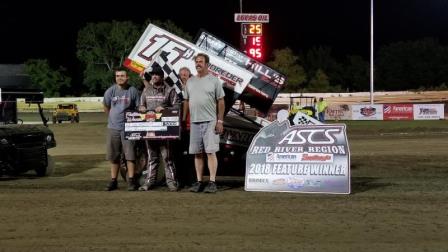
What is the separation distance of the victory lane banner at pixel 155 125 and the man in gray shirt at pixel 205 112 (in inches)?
10.4

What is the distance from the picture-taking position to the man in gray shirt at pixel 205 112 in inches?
366

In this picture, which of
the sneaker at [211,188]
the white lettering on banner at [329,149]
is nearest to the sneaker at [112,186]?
the sneaker at [211,188]

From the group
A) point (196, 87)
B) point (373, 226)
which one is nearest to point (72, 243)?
point (373, 226)

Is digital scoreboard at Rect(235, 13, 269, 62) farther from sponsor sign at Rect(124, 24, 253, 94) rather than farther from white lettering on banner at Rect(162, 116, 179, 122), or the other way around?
white lettering on banner at Rect(162, 116, 179, 122)

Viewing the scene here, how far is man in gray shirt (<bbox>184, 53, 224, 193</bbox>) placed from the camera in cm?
930

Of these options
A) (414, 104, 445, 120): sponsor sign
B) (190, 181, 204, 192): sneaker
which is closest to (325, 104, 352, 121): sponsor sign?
(414, 104, 445, 120): sponsor sign

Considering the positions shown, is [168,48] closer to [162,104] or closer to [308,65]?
[162,104]

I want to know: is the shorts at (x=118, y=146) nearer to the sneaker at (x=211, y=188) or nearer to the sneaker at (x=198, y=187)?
the sneaker at (x=198, y=187)

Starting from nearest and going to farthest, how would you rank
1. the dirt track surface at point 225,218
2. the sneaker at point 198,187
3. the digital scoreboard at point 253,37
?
the dirt track surface at point 225,218 < the sneaker at point 198,187 < the digital scoreboard at point 253,37

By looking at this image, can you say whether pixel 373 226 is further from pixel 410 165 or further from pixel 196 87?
pixel 410 165

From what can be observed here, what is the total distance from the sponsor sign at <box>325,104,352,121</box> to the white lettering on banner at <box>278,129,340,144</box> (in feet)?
136

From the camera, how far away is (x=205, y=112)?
933 cm

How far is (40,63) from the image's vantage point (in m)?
97.6

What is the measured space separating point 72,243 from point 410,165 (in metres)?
9.30
